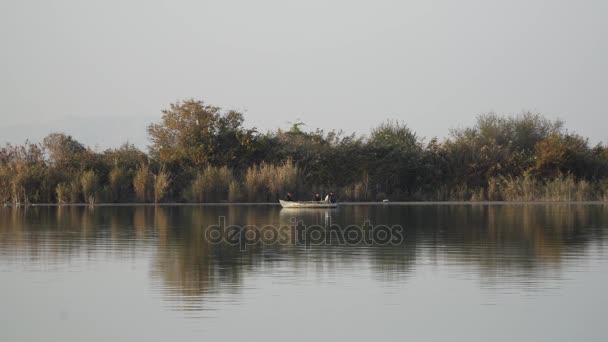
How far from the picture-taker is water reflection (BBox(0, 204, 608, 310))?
17938mm

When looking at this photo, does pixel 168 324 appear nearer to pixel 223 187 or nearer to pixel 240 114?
pixel 223 187

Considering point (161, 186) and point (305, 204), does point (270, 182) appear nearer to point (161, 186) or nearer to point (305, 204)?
point (161, 186)

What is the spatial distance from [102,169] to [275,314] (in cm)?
3930

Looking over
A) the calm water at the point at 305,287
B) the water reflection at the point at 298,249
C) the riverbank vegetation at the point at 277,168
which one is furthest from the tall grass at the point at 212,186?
the calm water at the point at 305,287

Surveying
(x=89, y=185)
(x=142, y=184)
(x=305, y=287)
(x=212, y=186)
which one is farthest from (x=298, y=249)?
(x=89, y=185)

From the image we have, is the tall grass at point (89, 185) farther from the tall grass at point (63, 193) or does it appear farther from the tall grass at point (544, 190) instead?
the tall grass at point (544, 190)

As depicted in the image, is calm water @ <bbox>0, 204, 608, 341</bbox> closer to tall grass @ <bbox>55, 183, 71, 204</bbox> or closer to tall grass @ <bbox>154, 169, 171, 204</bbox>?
tall grass @ <bbox>154, 169, 171, 204</bbox>

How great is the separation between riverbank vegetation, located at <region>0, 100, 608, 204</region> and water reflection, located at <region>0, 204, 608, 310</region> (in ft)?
40.3

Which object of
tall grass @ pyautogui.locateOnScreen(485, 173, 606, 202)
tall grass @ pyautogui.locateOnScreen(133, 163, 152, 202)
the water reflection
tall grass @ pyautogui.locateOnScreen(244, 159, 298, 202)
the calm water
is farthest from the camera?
tall grass @ pyautogui.locateOnScreen(485, 173, 606, 202)

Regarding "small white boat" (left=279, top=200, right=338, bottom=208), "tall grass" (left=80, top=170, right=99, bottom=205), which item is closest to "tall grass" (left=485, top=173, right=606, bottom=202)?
"small white boat" (left=279, top=200, right=338, bottom=208)

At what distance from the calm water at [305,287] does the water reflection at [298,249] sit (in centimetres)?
4

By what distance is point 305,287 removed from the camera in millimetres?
16734

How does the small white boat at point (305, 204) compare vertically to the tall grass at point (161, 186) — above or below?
below

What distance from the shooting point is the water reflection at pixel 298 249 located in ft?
58.9
